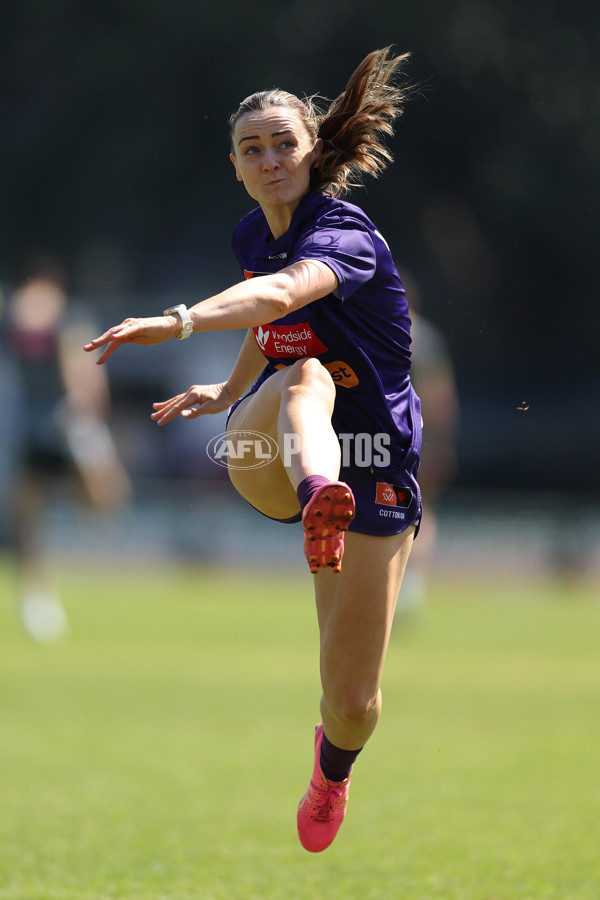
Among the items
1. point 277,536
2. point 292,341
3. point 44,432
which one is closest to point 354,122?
point 292,341

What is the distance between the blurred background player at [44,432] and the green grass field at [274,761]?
1.49 feet

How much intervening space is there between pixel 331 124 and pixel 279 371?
32.6 inches

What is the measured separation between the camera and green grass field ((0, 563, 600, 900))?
15.8 ft

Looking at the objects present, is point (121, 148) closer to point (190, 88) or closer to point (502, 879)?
point (190, 88)

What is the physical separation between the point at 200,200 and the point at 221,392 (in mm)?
18215

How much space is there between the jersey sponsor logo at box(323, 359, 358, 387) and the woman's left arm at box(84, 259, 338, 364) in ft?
1.32

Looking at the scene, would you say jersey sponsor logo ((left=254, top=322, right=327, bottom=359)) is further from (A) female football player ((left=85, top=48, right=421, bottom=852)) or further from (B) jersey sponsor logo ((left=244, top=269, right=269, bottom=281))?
(B) jersey sponsor logo ((left=244, top=269, right=269, bottom=281))

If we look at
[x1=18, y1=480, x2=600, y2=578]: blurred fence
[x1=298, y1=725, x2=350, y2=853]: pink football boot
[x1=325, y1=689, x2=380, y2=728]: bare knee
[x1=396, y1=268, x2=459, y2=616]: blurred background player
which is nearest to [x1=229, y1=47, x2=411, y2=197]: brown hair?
[x1=325, y1=689, x2=380, y2=728]: bare knee

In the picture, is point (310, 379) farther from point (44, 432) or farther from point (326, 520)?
point (44, 432)

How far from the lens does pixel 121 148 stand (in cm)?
2320

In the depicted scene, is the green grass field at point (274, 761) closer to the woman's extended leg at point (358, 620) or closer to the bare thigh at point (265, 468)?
the woman's extended leg at point (358, 620)

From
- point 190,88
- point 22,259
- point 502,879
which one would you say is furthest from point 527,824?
point 22,259

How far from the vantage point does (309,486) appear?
334 centimetres

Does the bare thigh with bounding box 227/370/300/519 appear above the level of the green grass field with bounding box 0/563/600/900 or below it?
above
